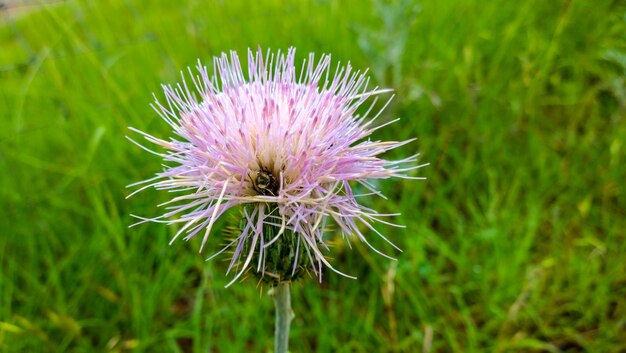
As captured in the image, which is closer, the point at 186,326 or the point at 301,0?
the point at 186,326

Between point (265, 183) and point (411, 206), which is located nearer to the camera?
point (265, 183)

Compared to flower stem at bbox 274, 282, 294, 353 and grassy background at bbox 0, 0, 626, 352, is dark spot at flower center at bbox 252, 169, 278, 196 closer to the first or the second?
flower stem at bbox 274, 282, 294, 353

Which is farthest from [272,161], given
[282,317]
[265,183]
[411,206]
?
[411,206]

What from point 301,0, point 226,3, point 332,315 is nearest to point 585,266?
point 332,315

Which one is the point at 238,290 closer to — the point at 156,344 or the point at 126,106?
the point at 156,344

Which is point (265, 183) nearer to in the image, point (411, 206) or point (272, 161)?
point (272, 161)
